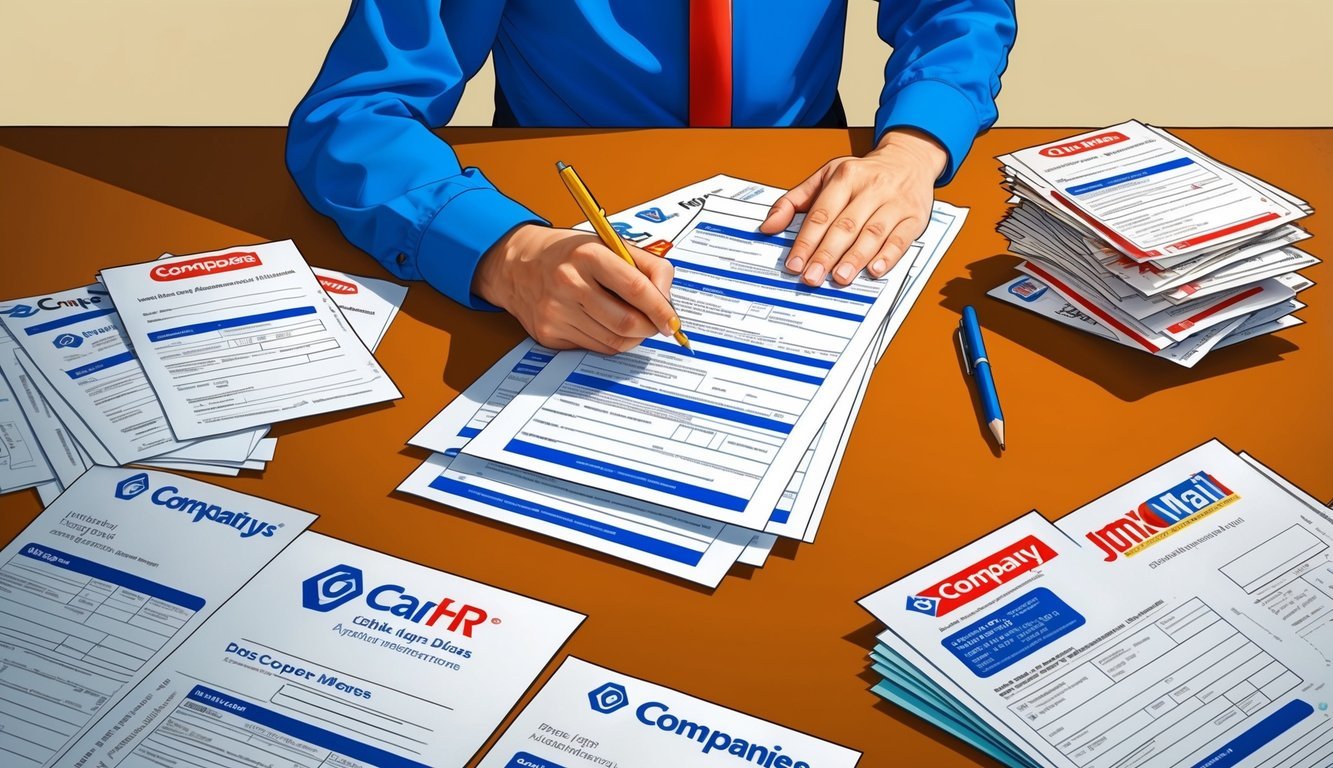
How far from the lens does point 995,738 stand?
688 millimetres

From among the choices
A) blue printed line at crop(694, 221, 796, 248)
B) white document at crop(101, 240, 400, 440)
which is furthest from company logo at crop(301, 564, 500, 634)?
blue printed line at crop(694, 221, 796, 248)

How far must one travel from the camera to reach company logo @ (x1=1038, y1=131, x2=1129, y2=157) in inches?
44.2

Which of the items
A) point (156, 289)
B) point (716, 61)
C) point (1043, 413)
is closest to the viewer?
point (1043, 413)

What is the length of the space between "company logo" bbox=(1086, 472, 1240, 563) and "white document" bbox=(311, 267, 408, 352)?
69 cm

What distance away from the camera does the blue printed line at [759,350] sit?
0.98 m

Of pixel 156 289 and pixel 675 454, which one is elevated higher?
pixel 156 289

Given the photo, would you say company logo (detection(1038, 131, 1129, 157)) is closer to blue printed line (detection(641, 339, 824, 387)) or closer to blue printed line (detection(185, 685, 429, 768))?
blue printed line (detection(641, 339, 824, 387))

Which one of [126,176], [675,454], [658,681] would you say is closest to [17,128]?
[126,176]

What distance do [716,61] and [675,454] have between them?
2.36 ft

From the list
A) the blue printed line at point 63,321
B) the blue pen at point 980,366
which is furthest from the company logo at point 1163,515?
the blue printed line at point 63,321

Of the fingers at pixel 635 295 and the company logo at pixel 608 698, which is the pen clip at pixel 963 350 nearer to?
the fingers at pixel 635 295

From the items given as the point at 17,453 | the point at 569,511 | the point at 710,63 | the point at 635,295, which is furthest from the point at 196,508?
the point at 710,63

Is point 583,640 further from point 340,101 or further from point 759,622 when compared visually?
point 340,101

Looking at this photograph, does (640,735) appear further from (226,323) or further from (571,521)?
(226,323)
